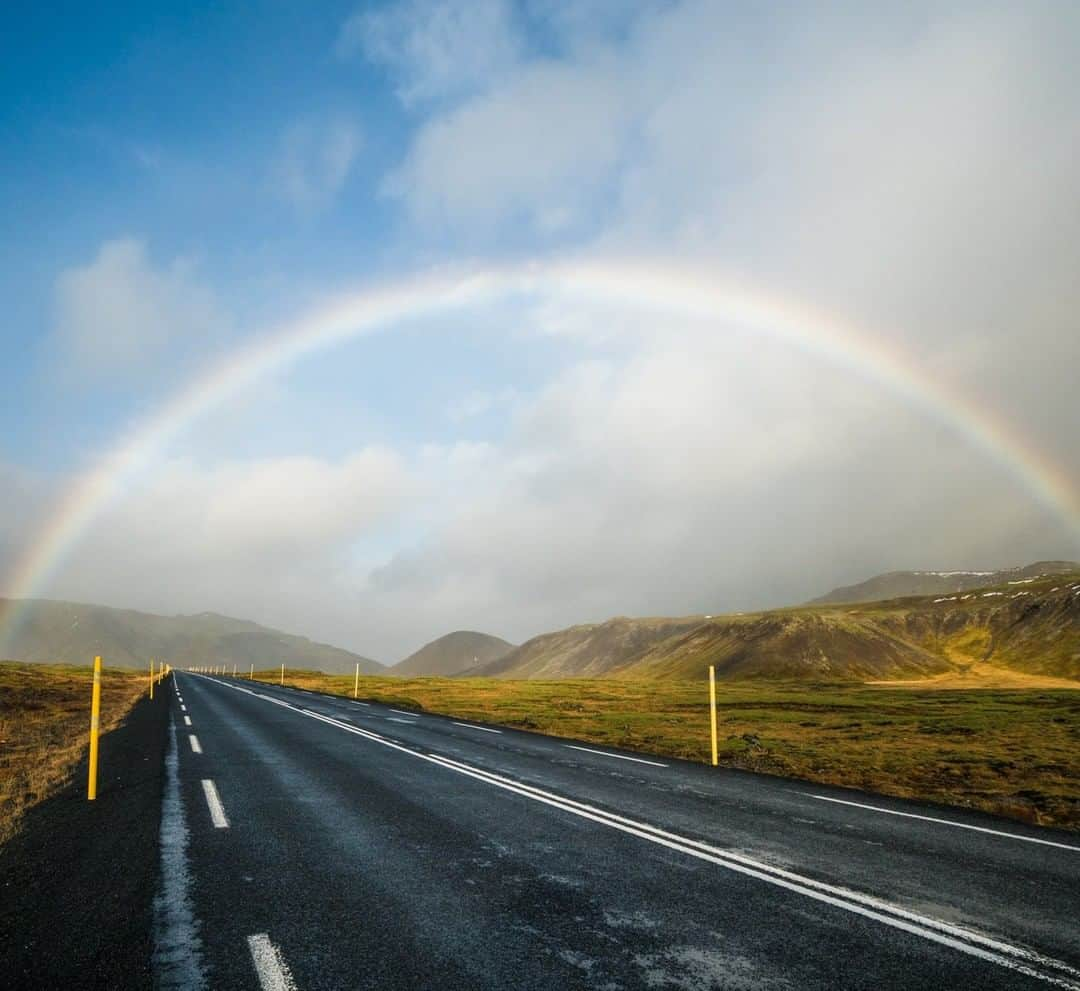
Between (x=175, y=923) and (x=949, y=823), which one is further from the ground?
(x=175, y=923)

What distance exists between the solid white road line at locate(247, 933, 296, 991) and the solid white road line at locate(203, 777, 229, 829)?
433cm

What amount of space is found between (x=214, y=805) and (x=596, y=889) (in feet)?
22.1

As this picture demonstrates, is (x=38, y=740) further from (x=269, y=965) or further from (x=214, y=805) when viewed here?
(x=269, y=965)

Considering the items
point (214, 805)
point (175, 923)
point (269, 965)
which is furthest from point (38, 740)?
point (269, 965)

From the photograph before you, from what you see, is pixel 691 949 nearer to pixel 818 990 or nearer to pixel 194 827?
pixel 818 990

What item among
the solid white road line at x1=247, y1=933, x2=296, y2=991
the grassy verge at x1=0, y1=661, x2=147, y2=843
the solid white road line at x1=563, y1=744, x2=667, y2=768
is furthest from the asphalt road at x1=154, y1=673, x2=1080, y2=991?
the solid white road line at x1=563, y1=744, x2=667, y2=768

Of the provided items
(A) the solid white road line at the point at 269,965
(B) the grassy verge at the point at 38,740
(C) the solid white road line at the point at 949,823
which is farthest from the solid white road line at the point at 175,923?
(C) the solid white road line at the point at 949,823

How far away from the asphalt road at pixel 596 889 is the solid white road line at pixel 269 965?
0.07 feet

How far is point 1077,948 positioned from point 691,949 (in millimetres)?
2983

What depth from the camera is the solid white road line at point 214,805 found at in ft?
29.8

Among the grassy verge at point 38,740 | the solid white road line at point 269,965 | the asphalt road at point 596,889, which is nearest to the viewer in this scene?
the solid white road line at point 269,965

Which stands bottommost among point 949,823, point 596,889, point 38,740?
point 38,740

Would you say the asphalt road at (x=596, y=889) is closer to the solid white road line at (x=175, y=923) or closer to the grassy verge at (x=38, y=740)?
the solid white road line at (x=175, y=923)

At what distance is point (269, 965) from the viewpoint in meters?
4.76
